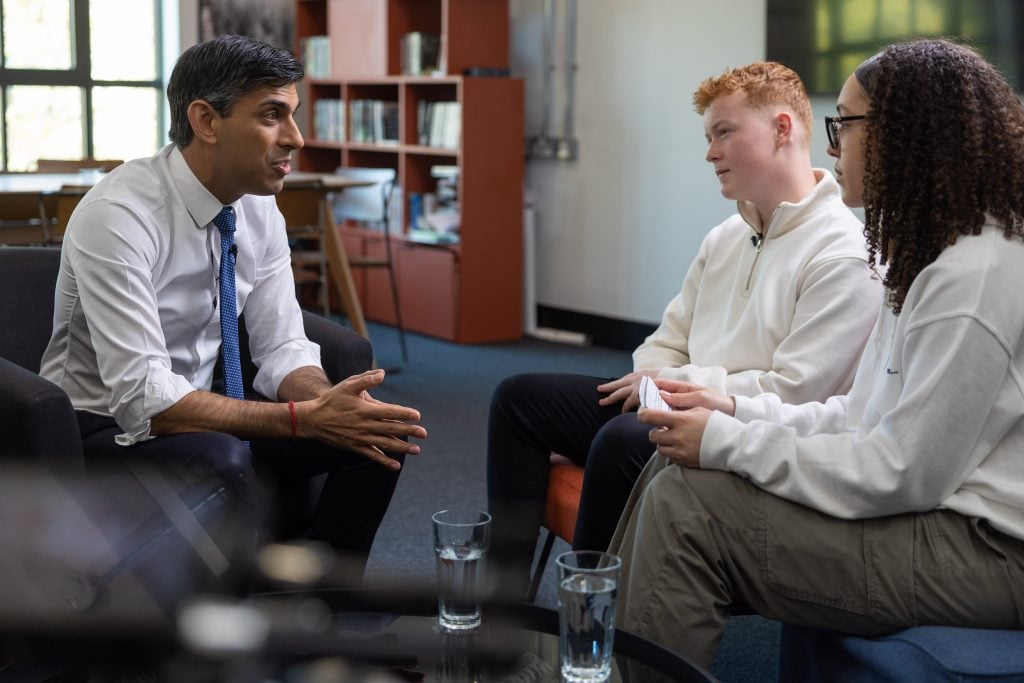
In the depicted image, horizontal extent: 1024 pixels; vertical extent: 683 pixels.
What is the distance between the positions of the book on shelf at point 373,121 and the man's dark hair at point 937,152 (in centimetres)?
486

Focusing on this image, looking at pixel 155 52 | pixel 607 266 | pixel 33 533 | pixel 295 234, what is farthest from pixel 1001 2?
pixel 155 52

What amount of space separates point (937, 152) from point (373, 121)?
5097 mm

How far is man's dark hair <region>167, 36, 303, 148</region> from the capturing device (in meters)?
2.12

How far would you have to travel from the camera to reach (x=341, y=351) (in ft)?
7.72

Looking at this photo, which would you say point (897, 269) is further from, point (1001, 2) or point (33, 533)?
point (1001, 2)

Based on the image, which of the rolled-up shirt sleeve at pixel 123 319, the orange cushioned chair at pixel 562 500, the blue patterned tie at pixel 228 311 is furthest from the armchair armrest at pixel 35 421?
the orange cushioned chair at pixel 562 500

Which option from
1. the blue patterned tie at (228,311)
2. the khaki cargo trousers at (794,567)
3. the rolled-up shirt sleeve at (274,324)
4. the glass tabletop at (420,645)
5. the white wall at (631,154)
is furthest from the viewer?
the white wall at (631,154)

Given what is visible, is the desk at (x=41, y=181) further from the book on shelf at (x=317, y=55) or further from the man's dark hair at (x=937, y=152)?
the man's dark hair at (x=937, y=152)

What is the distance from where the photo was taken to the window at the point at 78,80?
653cm

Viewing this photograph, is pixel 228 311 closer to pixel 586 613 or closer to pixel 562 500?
pixel 562 500

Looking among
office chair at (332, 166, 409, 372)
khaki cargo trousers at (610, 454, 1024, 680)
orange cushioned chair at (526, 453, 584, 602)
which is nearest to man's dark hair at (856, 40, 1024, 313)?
khaki cargo trousers at (610, 454, 1024, 680)

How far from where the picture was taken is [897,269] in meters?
1.54

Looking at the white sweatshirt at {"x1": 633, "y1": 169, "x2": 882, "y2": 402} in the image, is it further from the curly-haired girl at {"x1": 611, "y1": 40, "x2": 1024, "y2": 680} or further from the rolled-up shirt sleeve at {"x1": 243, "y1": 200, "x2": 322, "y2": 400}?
the rolled-up shirt sleeve at {"x1": 243, "y1": 200, "x2": 322, "y2": 400}

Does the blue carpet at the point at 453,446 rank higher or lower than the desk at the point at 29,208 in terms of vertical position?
lower
